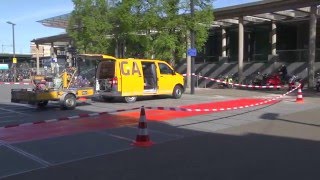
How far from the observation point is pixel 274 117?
588 inches

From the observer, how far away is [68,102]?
1778 cm

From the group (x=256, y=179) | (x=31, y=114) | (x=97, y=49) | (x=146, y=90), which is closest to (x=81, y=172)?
(x=256, y=179)

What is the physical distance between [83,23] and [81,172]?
24.7 metres

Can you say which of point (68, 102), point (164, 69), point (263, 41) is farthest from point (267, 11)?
point (68, 102)

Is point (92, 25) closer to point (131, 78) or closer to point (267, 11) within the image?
point (131, 78)

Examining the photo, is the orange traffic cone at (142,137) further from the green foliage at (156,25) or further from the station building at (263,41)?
the station building at (263,41)

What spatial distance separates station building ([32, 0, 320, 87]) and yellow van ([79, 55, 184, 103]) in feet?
31.3

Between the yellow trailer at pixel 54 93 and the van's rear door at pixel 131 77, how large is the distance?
1.49 meters

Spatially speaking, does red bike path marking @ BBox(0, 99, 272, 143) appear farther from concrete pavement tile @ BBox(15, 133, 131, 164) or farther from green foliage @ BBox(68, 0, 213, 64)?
green foliage @ BBox(68, 0, 213, 64)

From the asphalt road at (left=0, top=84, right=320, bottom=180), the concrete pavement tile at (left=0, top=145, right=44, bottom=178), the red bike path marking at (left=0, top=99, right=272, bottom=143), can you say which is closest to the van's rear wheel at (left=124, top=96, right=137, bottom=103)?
the red bike path marking at (left=0, top=99, right=272, bottom=143)

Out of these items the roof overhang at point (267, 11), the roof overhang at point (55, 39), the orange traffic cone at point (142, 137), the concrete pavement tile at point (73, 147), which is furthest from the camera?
the roof overhang at point (55, 39)

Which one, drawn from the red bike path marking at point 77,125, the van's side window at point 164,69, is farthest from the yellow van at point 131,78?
the red bike path marking at point 77,125

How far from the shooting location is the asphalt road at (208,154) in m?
7.52

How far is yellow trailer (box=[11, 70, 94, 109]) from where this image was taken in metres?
17.1
